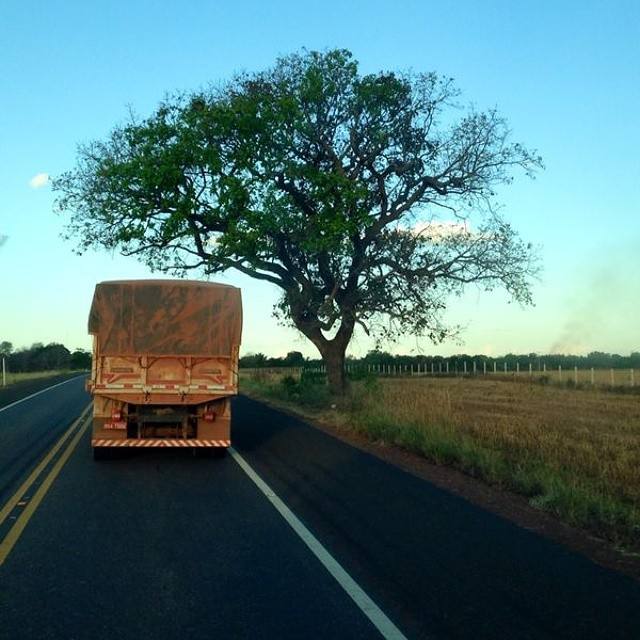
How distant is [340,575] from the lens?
8.35m

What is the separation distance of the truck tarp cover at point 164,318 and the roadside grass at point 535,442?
Result: 14.5 ft

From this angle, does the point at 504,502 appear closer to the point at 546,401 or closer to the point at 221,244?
the point at 221,244

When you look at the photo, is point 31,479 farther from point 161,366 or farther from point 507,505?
point 507,505

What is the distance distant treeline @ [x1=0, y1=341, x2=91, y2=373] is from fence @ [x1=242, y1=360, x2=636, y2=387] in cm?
6443

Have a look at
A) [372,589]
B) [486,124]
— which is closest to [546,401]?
[486,124]

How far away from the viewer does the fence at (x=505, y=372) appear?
4956 cm

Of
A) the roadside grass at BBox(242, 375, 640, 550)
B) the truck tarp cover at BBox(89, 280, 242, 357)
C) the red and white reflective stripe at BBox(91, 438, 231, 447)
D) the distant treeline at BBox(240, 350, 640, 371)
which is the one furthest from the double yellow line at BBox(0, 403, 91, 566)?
the distant treeline at BBox(240, 350, 640, 371)

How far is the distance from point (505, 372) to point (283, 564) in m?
62.5

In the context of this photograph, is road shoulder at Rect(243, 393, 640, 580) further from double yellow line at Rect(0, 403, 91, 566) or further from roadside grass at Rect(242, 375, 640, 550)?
double yellow line at Rect(0, 403, 91, 566)

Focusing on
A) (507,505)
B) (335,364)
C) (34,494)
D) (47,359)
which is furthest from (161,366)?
(47,359)

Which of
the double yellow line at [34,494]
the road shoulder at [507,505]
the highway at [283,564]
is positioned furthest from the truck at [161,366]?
the road shoulder at [507,505]

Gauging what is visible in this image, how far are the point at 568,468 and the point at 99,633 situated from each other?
9491 millimetres

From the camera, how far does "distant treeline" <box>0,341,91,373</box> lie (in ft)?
462

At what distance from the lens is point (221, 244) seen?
29047 millimetres
